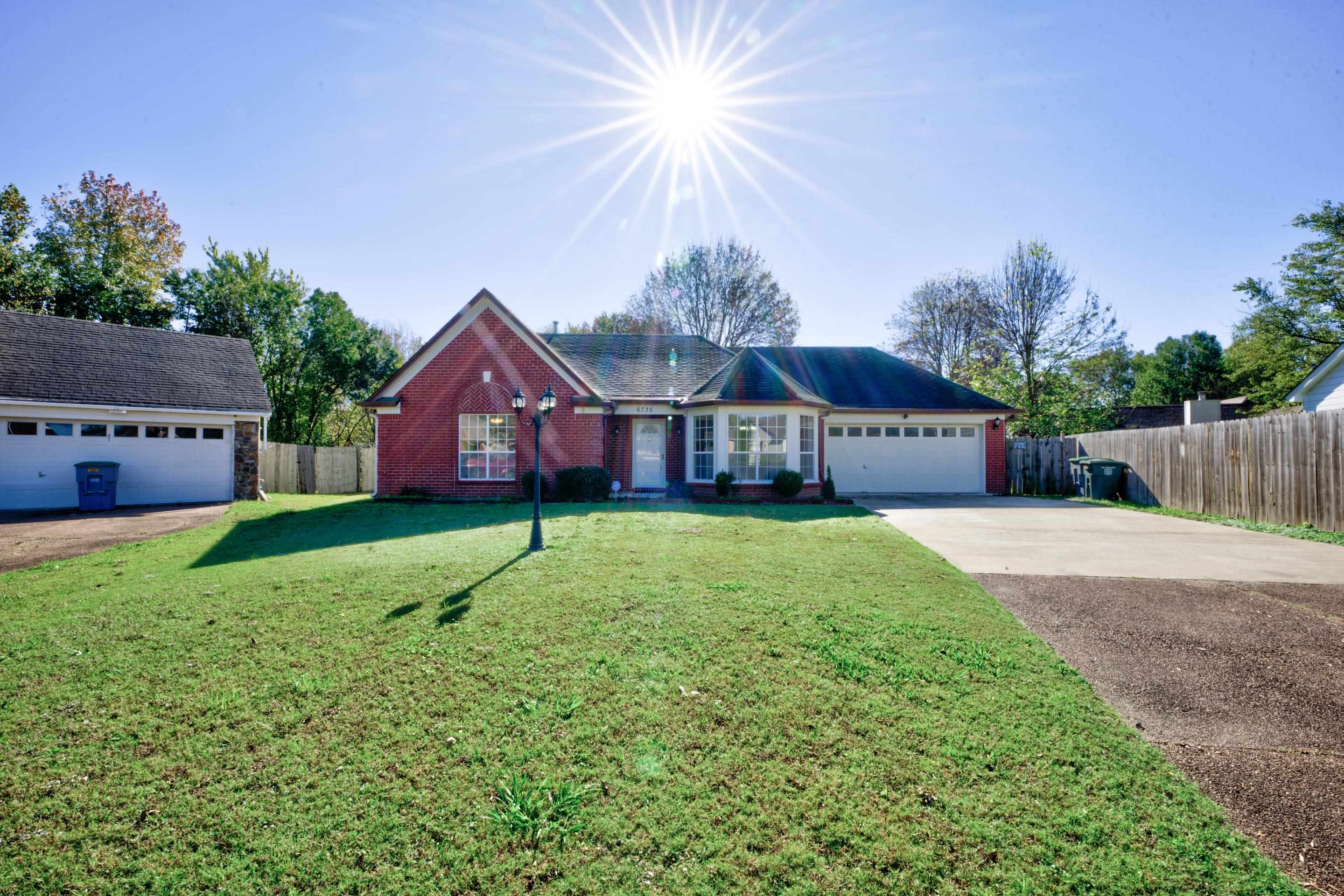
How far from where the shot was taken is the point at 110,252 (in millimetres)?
26062

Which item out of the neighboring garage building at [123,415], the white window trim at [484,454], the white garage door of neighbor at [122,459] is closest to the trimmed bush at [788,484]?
the white window trim at [484,454]

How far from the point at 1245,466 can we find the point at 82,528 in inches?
906

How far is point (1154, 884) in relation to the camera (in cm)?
238

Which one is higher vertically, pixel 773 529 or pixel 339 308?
pixel 339 308

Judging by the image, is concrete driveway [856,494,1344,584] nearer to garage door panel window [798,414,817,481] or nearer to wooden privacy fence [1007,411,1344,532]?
wooden privacy fence [1007,411,1344,532]

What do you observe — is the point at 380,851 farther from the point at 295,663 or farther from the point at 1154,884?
the point at 1154,884

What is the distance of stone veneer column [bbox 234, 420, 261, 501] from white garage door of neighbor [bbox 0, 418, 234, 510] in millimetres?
131

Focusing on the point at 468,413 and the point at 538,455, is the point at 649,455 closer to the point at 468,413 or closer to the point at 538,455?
the point at 468,413

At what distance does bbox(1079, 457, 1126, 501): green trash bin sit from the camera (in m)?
15.9

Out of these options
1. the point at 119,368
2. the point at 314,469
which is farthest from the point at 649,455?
the point at 119,368

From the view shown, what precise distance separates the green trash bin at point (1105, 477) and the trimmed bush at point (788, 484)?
880 centimetres

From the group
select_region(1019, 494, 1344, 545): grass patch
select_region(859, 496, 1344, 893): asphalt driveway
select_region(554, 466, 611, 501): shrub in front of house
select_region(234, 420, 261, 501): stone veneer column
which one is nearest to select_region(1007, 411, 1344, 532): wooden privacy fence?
select_region(1019, 494, 1344, 545): grass patch

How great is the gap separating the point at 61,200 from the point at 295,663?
115 feet

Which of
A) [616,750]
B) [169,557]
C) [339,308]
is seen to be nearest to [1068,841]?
[616,750]
